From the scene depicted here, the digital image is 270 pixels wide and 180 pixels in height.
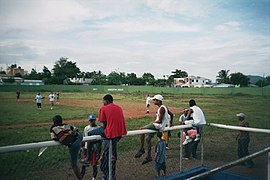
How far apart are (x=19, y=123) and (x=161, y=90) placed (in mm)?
10094

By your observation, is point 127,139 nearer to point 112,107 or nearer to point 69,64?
point 112,107

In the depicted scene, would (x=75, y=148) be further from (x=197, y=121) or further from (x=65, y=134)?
(x=197, y=121)

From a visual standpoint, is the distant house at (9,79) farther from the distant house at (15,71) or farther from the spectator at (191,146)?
the spectator at (191,146)

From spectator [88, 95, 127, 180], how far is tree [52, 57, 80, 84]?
7.98 metres

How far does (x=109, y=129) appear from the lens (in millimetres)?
2549

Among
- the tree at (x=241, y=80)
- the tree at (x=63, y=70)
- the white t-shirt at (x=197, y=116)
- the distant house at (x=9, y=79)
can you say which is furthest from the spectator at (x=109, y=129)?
the tree at (x=241, y=80)

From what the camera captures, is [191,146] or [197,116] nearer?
[191,146]

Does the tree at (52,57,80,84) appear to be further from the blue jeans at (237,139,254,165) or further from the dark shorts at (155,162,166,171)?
the blue jeans at (237,139,254,165)

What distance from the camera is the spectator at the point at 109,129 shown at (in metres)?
2.43

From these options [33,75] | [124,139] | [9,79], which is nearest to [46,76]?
[33,75]

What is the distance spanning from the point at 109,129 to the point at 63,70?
889cm

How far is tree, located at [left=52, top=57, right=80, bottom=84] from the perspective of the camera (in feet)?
34.4

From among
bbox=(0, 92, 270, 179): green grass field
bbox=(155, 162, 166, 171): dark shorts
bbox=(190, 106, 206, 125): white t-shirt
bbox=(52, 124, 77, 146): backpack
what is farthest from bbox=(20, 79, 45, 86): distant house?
bbox=(52, 124, 77, 146): backpack

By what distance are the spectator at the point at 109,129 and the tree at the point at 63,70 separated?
7.98 metres
